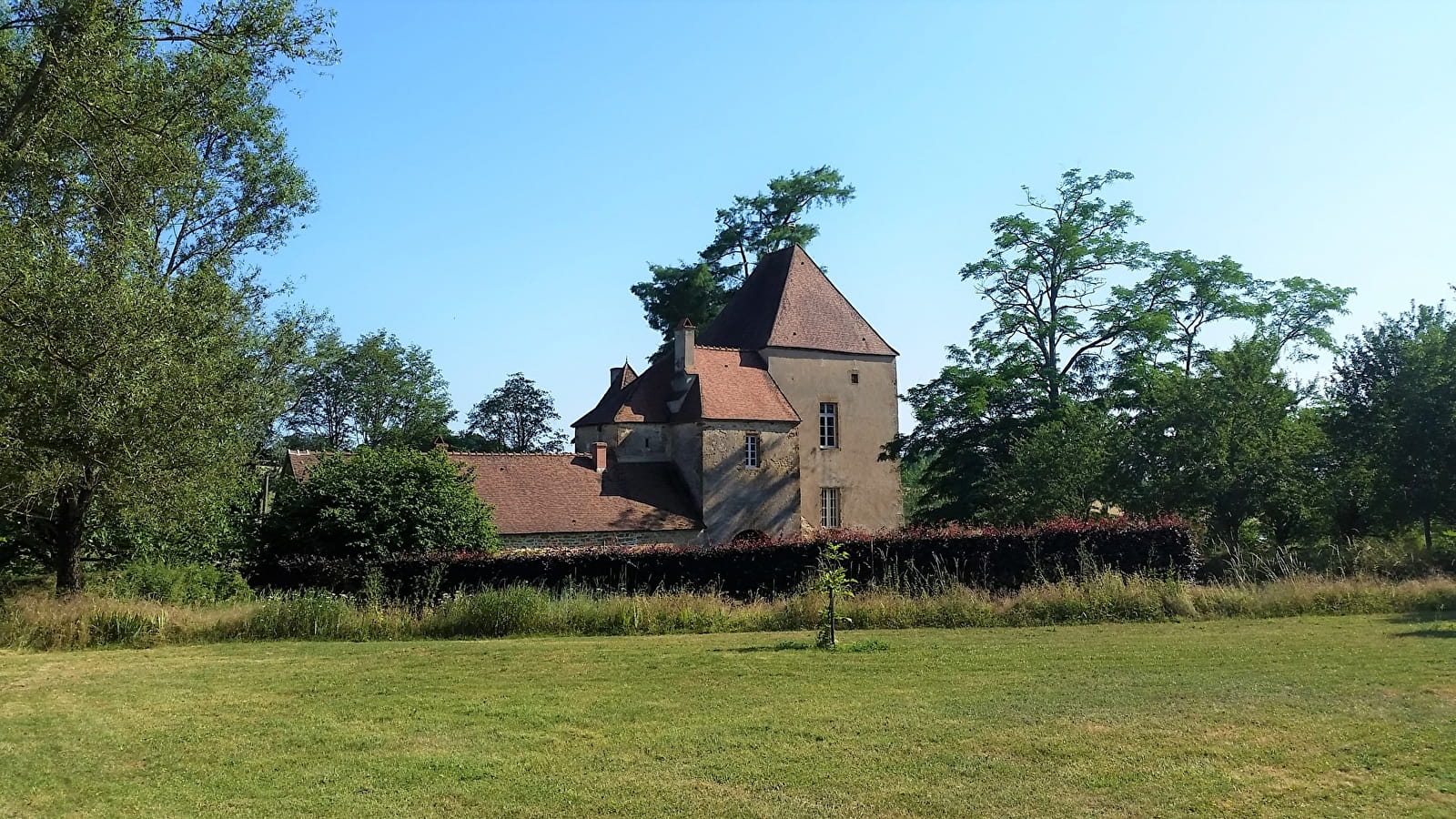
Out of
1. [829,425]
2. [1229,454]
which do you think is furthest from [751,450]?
[1229,454]

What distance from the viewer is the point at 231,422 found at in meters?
16.8

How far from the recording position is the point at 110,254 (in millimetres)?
13070

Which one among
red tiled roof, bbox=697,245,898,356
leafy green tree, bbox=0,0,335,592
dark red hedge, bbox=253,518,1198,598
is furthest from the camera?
red tiled roof, bbox=697,245,898,356

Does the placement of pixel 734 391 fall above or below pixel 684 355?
below

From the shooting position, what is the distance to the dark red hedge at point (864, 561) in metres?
17.5

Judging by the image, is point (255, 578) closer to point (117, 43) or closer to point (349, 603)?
point (349, 603)

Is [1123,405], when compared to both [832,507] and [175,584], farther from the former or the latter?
[175,584]

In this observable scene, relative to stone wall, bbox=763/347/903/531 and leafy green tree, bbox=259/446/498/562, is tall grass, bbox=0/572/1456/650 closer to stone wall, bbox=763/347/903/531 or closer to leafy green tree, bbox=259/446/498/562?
leafy green tree, bbox=259/446/498/562

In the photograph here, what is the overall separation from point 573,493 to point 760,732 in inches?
850

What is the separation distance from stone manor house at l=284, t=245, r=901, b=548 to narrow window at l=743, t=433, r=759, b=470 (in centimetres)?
4

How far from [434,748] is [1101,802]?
4467mm

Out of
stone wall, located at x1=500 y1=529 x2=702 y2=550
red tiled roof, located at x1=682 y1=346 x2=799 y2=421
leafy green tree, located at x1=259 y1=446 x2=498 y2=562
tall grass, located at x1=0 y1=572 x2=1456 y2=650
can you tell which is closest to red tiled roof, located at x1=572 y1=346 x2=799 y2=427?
red tiled roof, located at x1=682 y1=346 x2=799 y2=421

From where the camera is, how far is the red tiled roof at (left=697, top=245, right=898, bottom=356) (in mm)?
34719

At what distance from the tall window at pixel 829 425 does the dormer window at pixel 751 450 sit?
12.2 ft
